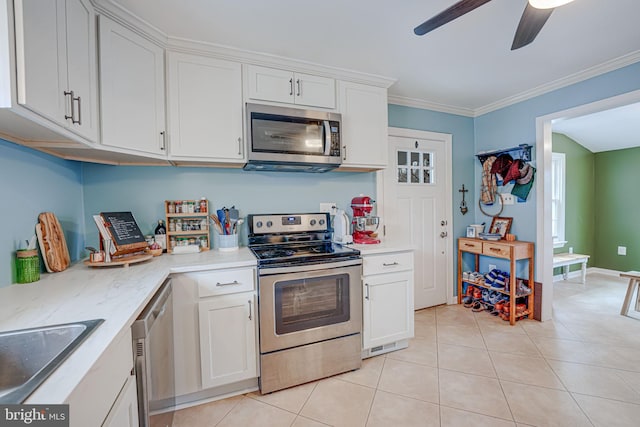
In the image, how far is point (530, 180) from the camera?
117 inches

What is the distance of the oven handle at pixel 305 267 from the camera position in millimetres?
1814

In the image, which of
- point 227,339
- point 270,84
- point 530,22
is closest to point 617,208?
point 530,22

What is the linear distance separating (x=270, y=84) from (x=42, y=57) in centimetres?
134

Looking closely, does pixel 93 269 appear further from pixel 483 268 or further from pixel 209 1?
pixel 483 268

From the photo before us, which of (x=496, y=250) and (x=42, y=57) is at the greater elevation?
(x=42, y=57)

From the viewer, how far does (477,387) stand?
1922 mm

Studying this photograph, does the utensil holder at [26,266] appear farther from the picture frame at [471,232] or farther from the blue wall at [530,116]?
the blue wall at [530,116]

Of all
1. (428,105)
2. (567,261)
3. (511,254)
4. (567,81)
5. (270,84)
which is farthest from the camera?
(567,261)

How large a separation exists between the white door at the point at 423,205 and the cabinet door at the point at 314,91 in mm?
1053

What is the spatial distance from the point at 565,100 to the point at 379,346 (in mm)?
2929

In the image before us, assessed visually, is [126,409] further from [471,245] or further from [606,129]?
[606,129]

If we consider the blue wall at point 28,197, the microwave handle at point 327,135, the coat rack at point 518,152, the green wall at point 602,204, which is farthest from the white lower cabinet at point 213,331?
the green wall at point 602,204

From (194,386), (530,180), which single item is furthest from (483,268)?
(194,386)

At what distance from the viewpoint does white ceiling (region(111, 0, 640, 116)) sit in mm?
1651
